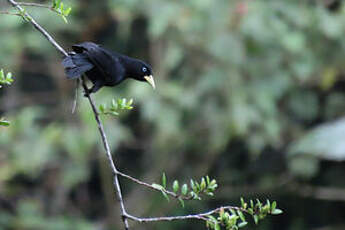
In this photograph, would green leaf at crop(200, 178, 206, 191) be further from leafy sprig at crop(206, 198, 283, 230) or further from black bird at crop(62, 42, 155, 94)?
black bird at crop(62, 42, 155, 94)

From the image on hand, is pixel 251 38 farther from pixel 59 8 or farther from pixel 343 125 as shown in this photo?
pixel 59 8

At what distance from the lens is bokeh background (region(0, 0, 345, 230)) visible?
5.68 meters

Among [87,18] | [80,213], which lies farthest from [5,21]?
[80,213]

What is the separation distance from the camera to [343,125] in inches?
217

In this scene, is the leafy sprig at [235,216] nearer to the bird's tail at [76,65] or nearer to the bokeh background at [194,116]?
the bird's tail at [76,65]

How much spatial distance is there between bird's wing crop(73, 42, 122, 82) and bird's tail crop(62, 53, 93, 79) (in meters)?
0.03

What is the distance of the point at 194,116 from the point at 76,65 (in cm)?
350

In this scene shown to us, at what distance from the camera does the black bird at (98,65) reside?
8.30 feet

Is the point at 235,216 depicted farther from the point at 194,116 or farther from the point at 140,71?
the point at 194,116

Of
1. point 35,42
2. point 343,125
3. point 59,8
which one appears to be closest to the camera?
point 59,8

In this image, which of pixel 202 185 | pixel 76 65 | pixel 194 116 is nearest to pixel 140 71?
pixel 76 65

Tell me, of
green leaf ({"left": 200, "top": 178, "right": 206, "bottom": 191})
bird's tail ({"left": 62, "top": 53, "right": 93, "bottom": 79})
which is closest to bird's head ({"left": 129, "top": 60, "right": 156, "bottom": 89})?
bird's tail ({"left": 62, "top": 53, "right": 93, "bottom": 79})

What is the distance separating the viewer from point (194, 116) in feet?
19.6

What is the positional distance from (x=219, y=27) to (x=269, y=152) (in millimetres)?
1535
